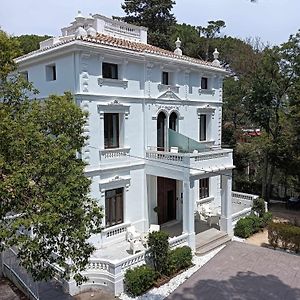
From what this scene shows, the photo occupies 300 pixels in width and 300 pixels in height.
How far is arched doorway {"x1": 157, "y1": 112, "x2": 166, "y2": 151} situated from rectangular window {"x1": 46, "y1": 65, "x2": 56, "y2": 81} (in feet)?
22.5

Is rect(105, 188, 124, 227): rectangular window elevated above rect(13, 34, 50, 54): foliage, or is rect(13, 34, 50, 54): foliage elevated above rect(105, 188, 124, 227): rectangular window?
rect(13, 34, 50, 54): foliage

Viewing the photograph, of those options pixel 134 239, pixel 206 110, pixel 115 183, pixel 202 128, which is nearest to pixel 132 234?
pixel 134 239

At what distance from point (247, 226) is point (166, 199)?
5539 millimetres

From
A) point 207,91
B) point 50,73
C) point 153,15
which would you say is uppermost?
point 153,15

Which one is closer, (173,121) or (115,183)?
(115,183)

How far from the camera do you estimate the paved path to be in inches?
534

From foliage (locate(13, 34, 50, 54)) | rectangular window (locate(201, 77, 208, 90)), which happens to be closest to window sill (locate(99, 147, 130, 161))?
rectangular window (locate(201, 77, 208, 90))

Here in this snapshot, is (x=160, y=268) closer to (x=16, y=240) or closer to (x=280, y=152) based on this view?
(x=16, y=240)

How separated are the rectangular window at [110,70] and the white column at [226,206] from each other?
9215mm

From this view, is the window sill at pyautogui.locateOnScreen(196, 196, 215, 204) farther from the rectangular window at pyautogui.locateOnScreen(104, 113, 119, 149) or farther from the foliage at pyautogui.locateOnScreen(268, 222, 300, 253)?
the rectangular window at pyautogui.locateOnScreen(104, 113, 119, 149)

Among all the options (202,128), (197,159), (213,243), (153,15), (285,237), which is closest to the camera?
(285,237)

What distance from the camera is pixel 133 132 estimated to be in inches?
770

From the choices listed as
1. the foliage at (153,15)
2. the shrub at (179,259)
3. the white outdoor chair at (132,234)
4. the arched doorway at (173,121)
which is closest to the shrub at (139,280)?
the shrub at (179,259)

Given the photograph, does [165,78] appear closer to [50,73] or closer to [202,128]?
[202,128]
